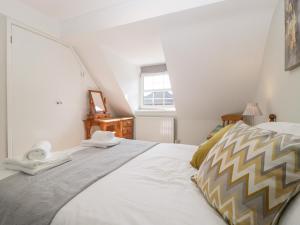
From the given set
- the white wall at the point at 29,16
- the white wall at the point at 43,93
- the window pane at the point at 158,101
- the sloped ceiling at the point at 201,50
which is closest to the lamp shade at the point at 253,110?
the sloped ceiling at the point at 201,50

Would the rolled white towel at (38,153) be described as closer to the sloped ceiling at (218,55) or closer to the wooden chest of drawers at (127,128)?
the sloped ceiling at (218,55)

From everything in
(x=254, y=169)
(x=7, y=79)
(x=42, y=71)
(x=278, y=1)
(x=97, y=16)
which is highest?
(x=97, y=16)

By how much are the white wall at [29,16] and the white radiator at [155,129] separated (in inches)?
92.0

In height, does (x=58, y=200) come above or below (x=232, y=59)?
below

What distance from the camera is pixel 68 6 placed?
2.27 metres

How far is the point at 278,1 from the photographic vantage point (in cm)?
171

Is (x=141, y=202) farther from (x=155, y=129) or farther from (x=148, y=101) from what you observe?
(x=148, y=101)

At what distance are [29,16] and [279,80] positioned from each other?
312 centimetres

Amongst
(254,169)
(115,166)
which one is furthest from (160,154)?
(254,169)

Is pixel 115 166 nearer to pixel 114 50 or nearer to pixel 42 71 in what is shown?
pixel 42 71

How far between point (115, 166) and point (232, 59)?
7.35 feet

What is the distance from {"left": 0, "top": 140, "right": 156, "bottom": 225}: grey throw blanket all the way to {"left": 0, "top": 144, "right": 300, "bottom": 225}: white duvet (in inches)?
2.1

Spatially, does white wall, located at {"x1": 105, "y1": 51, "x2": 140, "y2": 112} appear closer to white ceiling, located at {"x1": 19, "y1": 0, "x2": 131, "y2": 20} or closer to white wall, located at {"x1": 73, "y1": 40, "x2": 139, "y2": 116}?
white wall, located at {"x1": 73, "y1": 40, "x2": 139, "y2": 116}

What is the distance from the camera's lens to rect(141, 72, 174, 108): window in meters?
4.01
